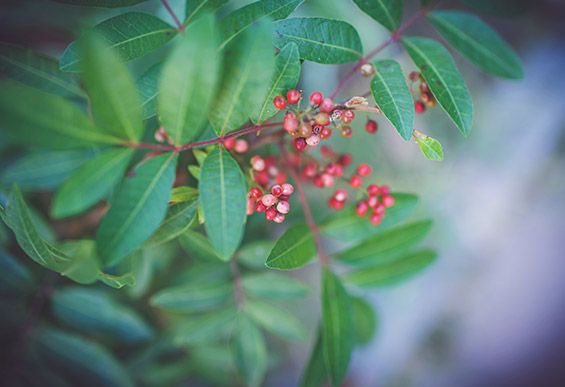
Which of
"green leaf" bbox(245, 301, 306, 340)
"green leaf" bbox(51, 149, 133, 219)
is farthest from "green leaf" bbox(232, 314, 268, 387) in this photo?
"green leaf" bbox(51, 149, 133, 219)

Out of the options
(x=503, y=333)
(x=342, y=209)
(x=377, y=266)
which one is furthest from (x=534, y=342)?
(x=342, y=209)

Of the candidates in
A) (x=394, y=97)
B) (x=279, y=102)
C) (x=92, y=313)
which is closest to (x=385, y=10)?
(x=394, y=97)

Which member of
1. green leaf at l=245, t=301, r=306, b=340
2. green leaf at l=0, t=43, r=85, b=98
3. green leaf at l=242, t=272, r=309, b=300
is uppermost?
green leaf at l=0, t=43, r=85, b=98

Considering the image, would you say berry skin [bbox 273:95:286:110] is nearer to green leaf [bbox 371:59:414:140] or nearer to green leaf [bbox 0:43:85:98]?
green leaf [bbox 371:59:414:140]

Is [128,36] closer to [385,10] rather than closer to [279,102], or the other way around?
[279,102]

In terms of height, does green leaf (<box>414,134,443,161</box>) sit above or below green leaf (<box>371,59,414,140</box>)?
below

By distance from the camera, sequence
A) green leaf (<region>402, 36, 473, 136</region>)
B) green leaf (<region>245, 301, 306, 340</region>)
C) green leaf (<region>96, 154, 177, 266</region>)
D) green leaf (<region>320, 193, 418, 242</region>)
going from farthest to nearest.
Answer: green leaf (<region>245, 301, 306, 340</region>) < green leaf (<region>320, 193, 418, 242</region>) < green leaf (<region>402, 36, 473, 136</region>) < green leaf (<region>96, 154, 177, 266</region>)
